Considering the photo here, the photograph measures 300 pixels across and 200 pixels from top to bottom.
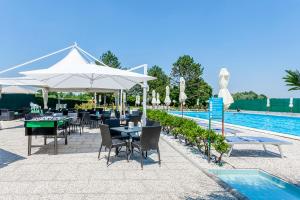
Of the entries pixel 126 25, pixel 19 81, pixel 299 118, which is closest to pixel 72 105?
pixel 126 25

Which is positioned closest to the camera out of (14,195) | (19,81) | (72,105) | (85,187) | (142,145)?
(14,195)

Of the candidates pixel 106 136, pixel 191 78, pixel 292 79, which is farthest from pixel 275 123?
pixel 191 78

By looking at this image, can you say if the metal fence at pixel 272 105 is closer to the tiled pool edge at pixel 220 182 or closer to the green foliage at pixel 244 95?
the green foliage at pixel 244 95

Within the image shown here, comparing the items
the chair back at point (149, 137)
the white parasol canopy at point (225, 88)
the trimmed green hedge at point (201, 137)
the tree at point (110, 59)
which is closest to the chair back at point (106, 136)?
the chair back at point (149, 137)

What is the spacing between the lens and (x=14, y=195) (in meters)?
3.95

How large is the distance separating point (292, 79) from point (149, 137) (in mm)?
3497

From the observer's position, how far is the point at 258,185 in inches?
190

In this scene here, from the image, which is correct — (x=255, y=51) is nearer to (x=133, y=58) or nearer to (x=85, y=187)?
(x=85, y=187)

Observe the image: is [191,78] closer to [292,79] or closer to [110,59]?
[110,59]

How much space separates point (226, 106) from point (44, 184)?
17.9 ft

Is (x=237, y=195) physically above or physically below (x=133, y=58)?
below

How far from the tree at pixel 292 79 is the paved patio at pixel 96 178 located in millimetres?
1985

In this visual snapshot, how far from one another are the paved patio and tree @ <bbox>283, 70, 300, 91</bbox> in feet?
6.51

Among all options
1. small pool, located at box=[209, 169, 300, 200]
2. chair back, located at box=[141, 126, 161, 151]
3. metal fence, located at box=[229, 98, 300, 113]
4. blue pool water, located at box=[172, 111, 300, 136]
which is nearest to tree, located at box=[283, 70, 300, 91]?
small pool, located at box=[209, 169, 300, 200]
